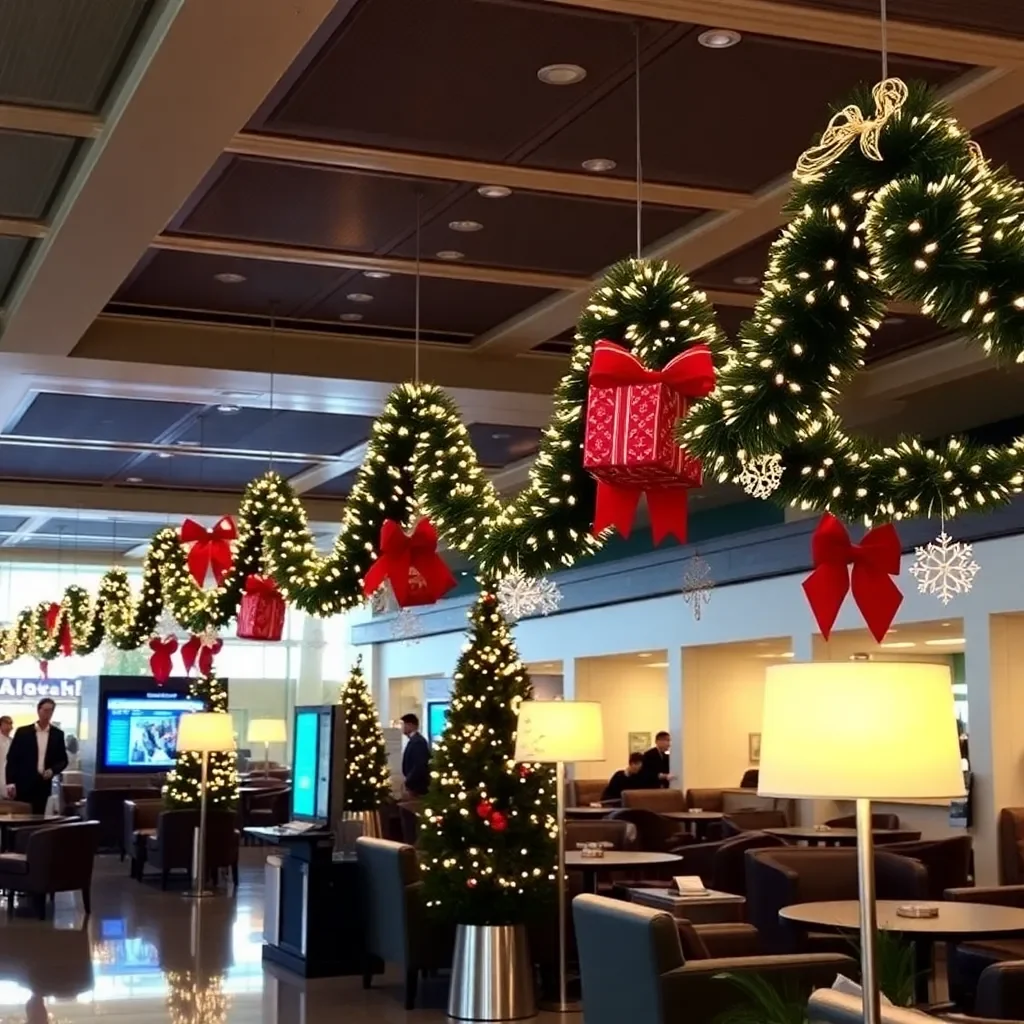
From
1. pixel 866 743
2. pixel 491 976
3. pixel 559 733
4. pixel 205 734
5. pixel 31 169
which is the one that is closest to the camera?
pixel 866 743

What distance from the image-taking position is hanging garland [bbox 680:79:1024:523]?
4129 millimetres

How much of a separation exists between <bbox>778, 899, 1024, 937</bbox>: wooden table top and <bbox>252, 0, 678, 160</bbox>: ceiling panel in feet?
12.3

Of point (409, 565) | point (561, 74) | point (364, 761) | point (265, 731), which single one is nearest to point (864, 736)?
point (561, 74)

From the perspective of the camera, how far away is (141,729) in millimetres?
21594

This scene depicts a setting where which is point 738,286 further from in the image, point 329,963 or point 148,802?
point 148,802

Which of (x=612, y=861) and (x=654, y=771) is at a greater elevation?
(x=654, y=771)

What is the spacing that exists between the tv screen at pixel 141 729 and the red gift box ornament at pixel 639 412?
16.5 metres

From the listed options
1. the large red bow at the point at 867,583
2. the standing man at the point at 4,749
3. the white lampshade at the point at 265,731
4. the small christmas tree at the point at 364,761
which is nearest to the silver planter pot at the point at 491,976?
the large red bow at the point at 867,583

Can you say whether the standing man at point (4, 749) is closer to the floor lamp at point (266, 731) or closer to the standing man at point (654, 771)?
the floor lamp at point (266, 731)

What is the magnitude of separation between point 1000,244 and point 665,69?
3186mm

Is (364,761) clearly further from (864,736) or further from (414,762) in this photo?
(864,736)

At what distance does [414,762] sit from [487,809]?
10.0 metres

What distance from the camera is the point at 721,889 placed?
10.6 meters

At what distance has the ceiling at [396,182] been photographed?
654 centimetres
